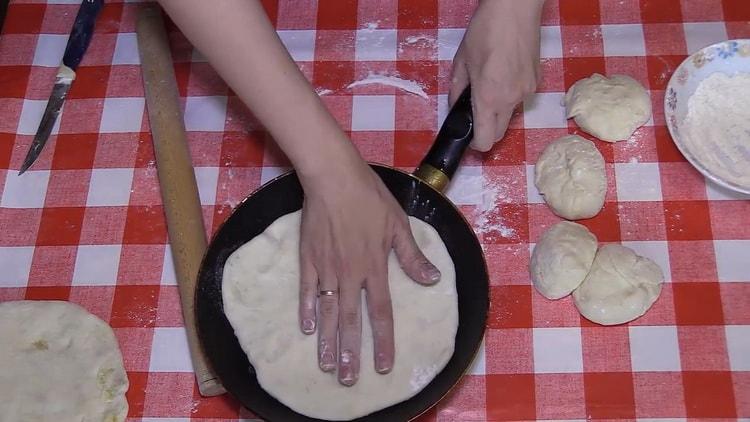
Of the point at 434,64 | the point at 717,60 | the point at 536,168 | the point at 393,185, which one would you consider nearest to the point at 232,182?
the point at 393,185

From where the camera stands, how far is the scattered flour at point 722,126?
1.57 m

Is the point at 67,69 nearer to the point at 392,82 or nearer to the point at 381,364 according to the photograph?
the point at 392,82

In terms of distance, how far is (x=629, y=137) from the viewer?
5.41ft

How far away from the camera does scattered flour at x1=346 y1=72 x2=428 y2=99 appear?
176 cm

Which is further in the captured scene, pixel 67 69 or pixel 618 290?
pixel 67 69

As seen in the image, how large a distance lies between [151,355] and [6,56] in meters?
0.82

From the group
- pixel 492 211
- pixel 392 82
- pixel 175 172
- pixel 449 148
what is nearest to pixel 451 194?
pixel 492 211

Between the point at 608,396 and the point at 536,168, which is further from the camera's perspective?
the point at 536,168

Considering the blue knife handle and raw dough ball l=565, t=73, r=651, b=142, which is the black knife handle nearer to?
raw dough ball l=565, t=73, r=651, b=142

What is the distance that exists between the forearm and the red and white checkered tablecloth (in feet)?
1.41

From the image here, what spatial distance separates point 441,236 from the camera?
4.94 feet

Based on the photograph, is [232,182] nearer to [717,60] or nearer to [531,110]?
[531,110]

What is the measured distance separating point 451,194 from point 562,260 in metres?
0.28

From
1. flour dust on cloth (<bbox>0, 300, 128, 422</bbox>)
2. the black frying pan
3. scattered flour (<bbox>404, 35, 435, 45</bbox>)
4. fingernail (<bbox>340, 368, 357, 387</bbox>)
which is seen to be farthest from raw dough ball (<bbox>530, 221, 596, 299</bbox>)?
flour dust on cloth (<bbox>0, 300, 128, 422</bbox>)
